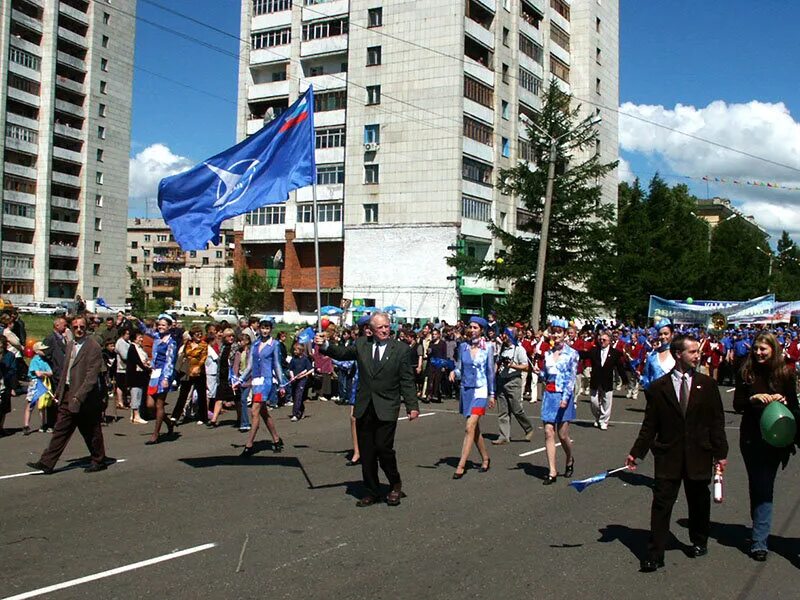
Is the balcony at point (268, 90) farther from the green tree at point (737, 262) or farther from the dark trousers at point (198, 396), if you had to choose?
the dark trousers at point (198, 396)

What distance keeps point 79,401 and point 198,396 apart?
239 inches

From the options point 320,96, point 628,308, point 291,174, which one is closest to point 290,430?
point 291,174

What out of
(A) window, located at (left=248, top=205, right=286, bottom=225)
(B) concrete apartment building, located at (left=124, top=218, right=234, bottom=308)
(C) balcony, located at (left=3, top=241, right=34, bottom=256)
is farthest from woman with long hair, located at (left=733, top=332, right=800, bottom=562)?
(B) concrete apartment building, located at (left=124, top=218, right=234, bottom=308)

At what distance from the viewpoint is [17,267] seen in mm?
77750

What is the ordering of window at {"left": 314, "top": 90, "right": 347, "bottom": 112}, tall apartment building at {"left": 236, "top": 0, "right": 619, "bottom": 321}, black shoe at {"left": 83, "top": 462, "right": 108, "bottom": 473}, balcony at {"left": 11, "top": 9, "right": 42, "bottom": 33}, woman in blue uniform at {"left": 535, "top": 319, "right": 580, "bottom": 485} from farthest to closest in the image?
balcony at {"left": 11, "top": 9, "right": 42, "bottom": 33} → window at {"left": 314, "top": 90, "right": 347, "bottom": 112} → tall apartment building at {"left": 236, "top": 0, "right": 619, "bottom": 321} → black shoe at {"left": 83, "top": 462, "right": 108, "bottom": 473} → woman in blue uniform at {"left": 535, "top": 319, "right": 580, "bottom": 485}

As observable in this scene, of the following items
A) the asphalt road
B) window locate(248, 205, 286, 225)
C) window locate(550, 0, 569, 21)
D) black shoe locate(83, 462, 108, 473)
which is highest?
window locate(550, 0, 569, 21)

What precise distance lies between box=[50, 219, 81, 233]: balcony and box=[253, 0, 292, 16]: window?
32.9 meters

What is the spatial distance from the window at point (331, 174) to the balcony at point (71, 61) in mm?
36430

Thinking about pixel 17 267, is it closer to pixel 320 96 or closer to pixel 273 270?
pixel 273 270

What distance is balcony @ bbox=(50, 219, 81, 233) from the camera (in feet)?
265

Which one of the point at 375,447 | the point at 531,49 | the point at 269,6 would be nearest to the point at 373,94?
the point at 269,6

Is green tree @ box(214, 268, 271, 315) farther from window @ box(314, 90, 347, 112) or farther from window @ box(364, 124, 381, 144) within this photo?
window @ box(314, 90, 347, 112)

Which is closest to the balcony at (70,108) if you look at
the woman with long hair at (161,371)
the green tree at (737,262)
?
the green tree at (737,262)

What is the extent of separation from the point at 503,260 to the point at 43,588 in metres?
31.9
